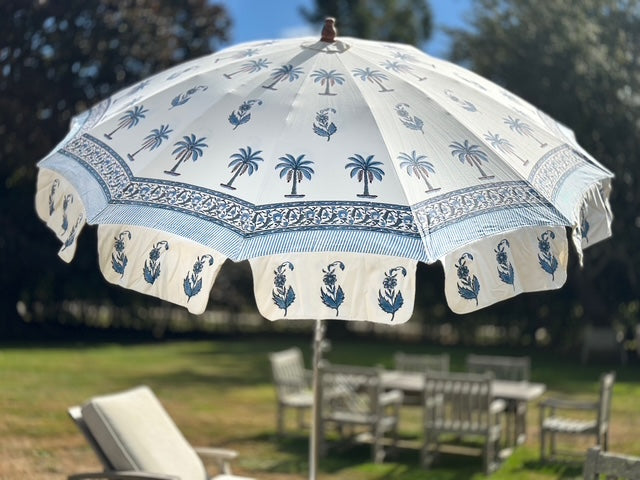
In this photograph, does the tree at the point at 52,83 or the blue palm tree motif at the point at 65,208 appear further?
the tree at the point at 52,83

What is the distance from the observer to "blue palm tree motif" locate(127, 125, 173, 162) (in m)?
4.66

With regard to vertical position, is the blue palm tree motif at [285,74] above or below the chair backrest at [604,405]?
above

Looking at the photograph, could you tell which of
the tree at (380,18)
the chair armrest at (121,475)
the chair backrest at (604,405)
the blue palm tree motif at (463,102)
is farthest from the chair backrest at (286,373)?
the tree at (380,18)

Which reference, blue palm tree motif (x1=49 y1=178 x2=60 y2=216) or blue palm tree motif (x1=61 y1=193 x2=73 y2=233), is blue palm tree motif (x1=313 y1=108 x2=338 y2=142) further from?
blue palm tree motif (x1=49 y1=178 x2=60 y2=216)

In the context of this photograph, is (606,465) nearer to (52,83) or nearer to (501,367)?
(501,367)

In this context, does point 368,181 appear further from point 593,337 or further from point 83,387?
point 593,337

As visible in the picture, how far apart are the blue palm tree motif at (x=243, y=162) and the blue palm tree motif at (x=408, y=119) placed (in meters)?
0.76

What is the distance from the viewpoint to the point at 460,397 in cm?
924

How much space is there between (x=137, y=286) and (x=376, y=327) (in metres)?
20.9

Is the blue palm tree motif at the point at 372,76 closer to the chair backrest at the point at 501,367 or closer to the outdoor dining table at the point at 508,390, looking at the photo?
the outdoor dining table at the point at 508,390

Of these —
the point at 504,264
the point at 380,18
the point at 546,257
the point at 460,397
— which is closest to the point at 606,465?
the point at 546,257

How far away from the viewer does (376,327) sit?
81.7 feet

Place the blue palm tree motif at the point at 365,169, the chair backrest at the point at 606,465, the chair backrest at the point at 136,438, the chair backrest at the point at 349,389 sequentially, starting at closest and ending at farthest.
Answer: the blue palm tree motif at the point at 365,169
the chair backrest at the point at 606,465
the chair backrest at the point at 136,438
the chair backrest at the point at 349,389

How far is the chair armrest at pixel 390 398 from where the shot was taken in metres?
9.90
